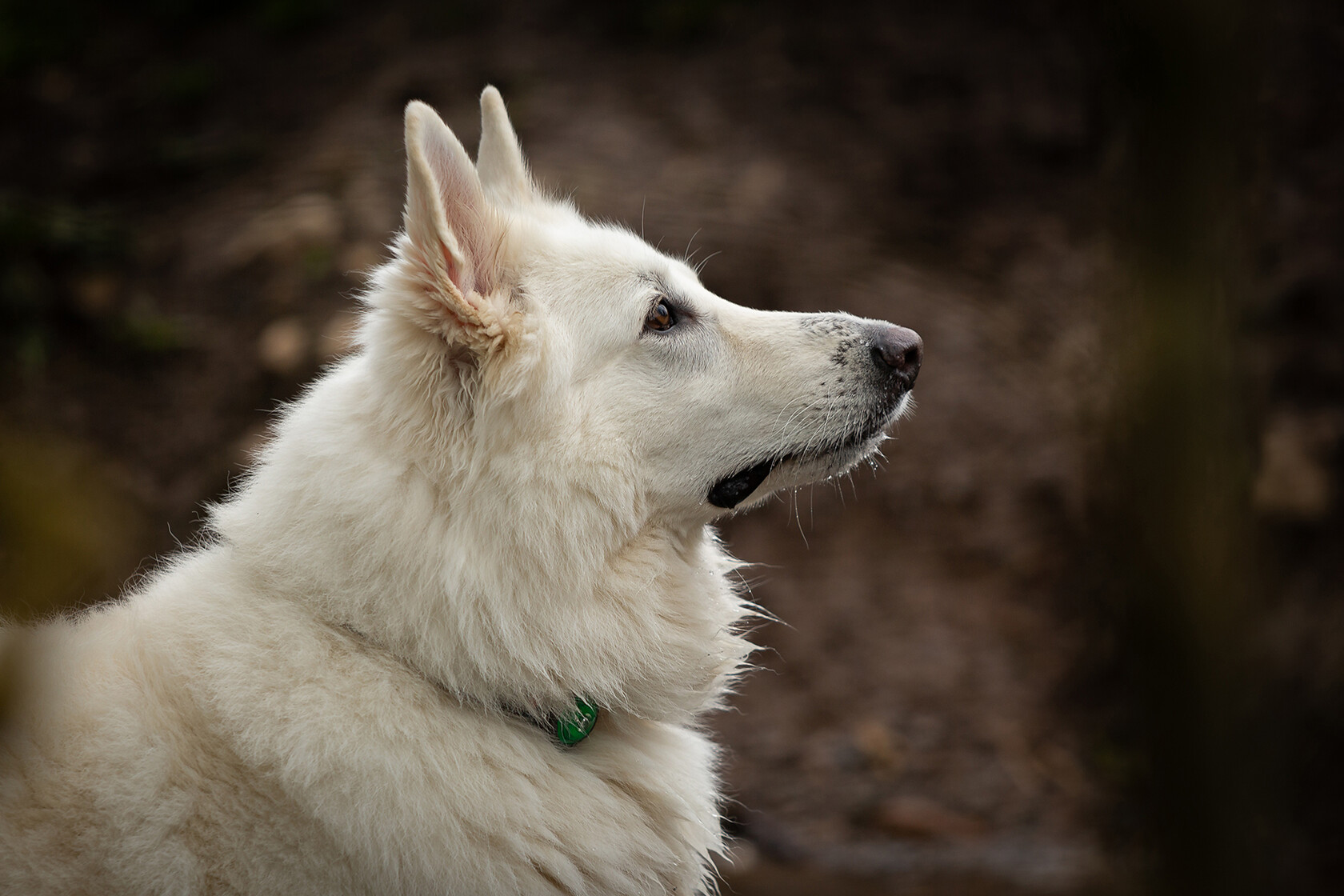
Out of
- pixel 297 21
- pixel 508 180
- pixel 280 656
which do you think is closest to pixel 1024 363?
pixel 508 180

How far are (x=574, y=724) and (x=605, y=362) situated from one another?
104 cm

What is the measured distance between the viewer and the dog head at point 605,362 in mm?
2531

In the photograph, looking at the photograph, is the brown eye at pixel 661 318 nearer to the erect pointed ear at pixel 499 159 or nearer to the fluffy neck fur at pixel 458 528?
the fluffy neck fur at pixel 458 528

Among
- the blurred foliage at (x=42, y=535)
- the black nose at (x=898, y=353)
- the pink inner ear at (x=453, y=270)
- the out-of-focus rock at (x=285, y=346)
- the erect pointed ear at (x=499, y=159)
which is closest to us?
the blurred foliage at (x=42, y=535)

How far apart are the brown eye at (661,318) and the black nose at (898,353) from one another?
0.63 metres

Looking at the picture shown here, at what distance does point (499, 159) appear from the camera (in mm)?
3168

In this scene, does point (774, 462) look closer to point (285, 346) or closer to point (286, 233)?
point (285, 346)

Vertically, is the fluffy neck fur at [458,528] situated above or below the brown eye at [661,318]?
below

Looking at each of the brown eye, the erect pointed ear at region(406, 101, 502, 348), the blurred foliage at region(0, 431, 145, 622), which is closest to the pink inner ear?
the erect pointed ear at region(406, 101, 502, 348)

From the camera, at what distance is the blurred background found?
534 centimetres

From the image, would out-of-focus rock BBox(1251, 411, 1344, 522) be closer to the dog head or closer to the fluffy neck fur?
the dog head

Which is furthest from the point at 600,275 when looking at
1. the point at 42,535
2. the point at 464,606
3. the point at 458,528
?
the point at 42,535

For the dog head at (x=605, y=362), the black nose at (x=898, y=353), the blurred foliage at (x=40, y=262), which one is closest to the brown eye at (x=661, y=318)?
the dog head at (x=605, y=362)

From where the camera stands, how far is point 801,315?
3049 millimetres
